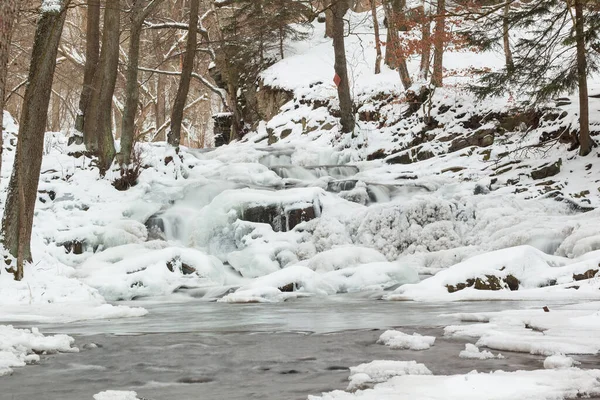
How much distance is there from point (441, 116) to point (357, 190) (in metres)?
5.45

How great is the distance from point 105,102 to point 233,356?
460 inches

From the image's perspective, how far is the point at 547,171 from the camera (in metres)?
13.4

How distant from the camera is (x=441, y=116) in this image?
58.5ft

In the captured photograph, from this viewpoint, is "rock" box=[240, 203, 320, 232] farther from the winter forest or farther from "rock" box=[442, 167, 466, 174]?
"rock" box=[442, 167, 466, 174]

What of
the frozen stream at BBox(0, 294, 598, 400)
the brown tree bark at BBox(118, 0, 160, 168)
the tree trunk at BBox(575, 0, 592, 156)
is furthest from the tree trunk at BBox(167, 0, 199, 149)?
the frozen stream at BBox(0, 294, 598, 400)

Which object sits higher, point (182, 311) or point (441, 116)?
point (441, 116)

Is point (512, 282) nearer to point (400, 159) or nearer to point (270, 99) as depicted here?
point (400, 159)

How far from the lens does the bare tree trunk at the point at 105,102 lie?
14039 mm

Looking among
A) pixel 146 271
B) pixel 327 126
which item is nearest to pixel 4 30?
pixel 146 271

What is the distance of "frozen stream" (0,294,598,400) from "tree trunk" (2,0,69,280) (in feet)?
8.83

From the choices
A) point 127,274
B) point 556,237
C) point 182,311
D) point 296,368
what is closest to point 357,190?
point 556,237

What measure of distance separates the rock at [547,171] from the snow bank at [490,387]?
444 inches

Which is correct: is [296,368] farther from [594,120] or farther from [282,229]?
[594,120]

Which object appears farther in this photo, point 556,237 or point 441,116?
point 441,116
